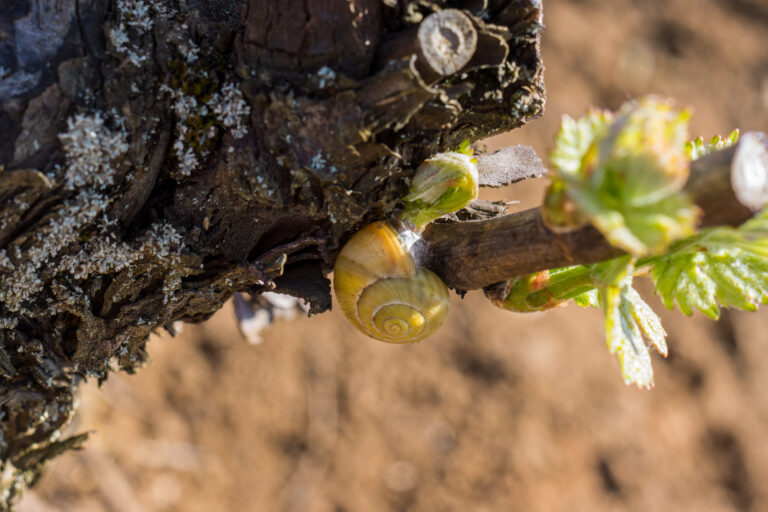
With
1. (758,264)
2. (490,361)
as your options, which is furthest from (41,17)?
(490,361)

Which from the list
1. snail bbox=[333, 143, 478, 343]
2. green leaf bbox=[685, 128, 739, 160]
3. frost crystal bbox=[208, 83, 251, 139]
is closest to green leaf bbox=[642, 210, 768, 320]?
green leaf bbox=[685, 128, 739, 160]

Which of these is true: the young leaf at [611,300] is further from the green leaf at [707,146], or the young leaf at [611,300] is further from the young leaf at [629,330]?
the green leaf at [707,146]

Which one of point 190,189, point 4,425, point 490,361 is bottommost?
point 490,361

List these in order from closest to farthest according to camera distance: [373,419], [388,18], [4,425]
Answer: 1. [388,18]
2. [4,425]
3. [373,419]

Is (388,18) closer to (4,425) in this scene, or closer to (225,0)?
(225,0)

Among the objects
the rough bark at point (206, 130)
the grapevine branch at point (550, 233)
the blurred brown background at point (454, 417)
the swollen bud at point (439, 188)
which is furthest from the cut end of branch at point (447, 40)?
the blurred brown background at point (454, 417)

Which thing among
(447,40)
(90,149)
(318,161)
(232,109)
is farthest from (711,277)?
(90,149)
